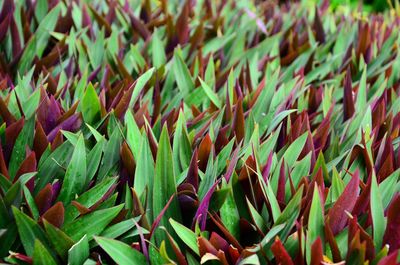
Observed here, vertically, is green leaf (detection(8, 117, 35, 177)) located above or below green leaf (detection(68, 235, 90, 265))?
above

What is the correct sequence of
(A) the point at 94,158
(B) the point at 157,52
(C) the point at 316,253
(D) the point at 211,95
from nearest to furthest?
(C) the point at 316,253
(A) the point at 94,158
(D) the point at 211,95
(B) the point at 157,52

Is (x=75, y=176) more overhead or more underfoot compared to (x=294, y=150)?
more overhead

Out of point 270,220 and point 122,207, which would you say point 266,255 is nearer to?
point 270,220

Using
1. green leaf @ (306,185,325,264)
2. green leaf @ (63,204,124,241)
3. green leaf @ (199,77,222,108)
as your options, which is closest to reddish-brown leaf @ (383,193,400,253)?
green leaf @ (306,185,325,264)

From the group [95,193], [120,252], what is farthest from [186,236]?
[95,193]

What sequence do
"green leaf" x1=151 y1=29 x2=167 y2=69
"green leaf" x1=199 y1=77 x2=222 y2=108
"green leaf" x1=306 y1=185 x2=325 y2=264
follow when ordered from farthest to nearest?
1. "green leaf" x1=151 y1=29 x2=167 y2=69
2. "green leaf" x1=199 y1=77 x2=222 y2=108
3. "green leaf" x1=306 y1=185 x2=325 y2=264

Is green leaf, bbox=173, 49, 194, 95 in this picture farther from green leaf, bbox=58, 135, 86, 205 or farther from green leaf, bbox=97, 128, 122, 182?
green leaf, bbox=58, 135, 86, 205

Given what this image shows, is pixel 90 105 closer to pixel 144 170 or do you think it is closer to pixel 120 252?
pixel 144 170

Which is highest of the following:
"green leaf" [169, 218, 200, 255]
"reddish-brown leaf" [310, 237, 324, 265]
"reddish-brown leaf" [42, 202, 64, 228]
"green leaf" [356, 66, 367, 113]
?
"reddish-brown leaf" [42, 202, 64, 228]
